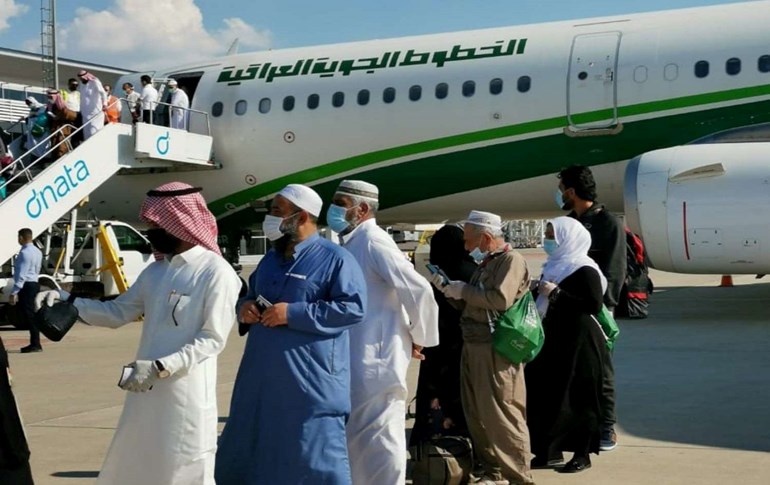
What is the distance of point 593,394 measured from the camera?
6262mm

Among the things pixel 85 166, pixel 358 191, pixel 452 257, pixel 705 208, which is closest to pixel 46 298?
pixel 358 191

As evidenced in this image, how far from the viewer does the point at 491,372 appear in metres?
5.66

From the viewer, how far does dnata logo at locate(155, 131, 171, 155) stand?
16984 millimetres

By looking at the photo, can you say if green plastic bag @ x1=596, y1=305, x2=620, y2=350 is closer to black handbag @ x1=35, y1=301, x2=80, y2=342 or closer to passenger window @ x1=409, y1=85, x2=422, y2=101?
black handbag @ x1=35, y1=301, x2=80, y2=342

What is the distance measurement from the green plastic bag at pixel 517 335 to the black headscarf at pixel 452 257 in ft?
1.60

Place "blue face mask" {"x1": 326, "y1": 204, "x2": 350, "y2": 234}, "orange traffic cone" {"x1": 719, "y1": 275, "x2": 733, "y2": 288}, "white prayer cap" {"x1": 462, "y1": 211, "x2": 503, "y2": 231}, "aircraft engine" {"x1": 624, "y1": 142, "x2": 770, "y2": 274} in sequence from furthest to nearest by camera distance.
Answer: "orange traffic cone" {"x1": 719, "y1": 275, "x2": 733, "y2": 288}
"aircraft engine" {"x1": 624, "y1": 142, "x2": 770, "y2": 274}
"white prayer cap" {"x1": 462, "y1": 211, "x2": 503, "y2": 231}
"blue face mask" {"x1": 326, "y1": 204, "x2": 350, "y2": 234}

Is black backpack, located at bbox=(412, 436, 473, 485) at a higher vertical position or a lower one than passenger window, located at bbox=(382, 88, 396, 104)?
lower

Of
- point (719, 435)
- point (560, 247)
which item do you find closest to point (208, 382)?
point (560, 247)

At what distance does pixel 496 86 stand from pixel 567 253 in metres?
9.56

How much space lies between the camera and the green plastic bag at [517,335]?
5.59m

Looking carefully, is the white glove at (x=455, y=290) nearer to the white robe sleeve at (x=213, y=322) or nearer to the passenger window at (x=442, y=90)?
the white robe sleeve at (x=213, y=322)

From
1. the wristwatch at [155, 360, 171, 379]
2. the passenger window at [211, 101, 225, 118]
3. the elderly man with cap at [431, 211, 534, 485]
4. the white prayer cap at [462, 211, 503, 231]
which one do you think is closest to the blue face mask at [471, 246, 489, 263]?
the elderly man with cap at [431, 211, 534, 485]

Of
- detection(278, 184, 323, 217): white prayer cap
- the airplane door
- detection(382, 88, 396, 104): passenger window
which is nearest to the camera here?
detection(278, 184, 323, 217): white prayer cap

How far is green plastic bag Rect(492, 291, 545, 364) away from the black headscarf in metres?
0.49
